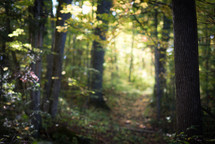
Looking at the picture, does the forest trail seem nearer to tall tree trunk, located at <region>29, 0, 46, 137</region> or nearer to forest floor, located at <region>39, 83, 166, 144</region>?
forest floor, located at <region>39, 83, 166, 144</region>

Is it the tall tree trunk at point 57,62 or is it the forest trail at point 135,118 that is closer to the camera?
the tall tree trunk at point 57,62

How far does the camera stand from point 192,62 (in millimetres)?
3256

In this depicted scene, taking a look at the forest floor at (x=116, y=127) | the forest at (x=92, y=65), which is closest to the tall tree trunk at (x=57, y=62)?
the forest at (x=92, y=65)

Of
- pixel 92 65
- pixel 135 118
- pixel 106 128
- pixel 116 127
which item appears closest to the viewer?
pixel 106 128

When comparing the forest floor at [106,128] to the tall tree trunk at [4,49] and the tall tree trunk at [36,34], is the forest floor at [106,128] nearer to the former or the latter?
the tall tree trunk at [36,34]

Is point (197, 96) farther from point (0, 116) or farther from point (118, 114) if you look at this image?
point (118, 114)

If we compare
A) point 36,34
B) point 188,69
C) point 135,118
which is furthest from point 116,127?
point 36,34

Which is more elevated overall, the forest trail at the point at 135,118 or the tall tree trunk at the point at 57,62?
the tall tree trunk at the point at 57,62

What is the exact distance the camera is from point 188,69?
10.6 ft

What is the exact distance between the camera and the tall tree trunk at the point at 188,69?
10.6 ft

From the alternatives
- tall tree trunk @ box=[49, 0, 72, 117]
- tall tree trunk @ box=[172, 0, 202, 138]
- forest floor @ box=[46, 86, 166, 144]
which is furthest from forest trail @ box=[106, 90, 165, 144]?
tall tree trunk @ box=[49, 0, 72, 117]

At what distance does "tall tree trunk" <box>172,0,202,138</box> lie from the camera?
3.24m

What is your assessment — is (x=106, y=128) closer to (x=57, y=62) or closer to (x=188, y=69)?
(x=57, y=62)

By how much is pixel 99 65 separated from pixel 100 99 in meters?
2.14
